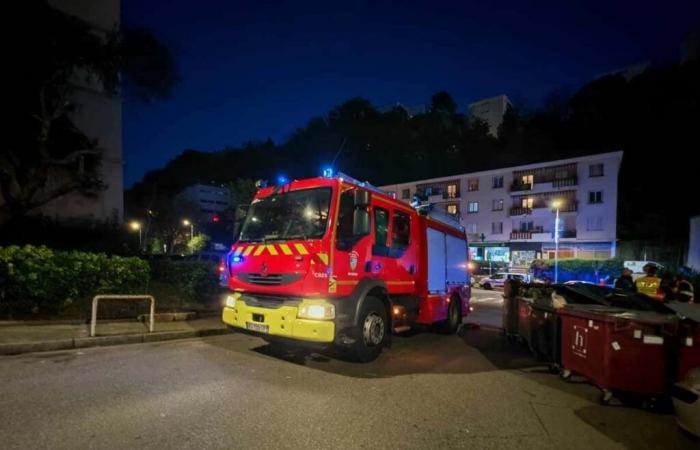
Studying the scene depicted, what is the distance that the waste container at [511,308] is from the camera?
8.92 m

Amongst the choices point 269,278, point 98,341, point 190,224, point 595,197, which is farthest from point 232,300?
point 190,224

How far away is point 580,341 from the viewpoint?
18.5 feet

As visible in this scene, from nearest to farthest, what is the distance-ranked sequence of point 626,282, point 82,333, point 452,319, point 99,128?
point 82,333 → point 626,282 → point 452,319 → point 99,128

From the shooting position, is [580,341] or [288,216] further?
[288,216]

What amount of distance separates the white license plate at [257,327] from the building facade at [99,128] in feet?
46.8

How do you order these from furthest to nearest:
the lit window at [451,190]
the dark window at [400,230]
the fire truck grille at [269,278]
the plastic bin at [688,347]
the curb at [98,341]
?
1. the lit window at [451,190]
2. the dark window at [400,230]
3. the curb at [98,341]
4. the fire truck grille at [269,278]
5. the plastic bin at [688,347]

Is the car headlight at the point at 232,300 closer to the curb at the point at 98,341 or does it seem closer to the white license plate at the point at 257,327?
the white license plate at the point at 257,327

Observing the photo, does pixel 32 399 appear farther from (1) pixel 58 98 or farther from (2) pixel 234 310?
(1) pixel 58 98

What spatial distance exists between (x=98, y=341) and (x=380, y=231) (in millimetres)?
5582

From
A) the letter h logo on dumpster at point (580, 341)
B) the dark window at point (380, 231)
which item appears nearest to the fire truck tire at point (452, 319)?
the dark window at point (380, 231)

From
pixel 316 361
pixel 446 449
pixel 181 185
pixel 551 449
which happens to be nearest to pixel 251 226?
pixel 316 361

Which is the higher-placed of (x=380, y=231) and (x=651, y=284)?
(x=380, y=231)

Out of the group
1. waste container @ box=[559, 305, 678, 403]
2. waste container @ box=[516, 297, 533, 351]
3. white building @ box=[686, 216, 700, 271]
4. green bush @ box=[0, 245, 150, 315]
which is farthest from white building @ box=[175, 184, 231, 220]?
waste container @ box=[559, 305, 678, 403]

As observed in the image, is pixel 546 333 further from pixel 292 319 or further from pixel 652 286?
pixel 652 286
